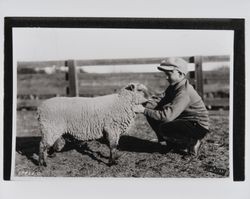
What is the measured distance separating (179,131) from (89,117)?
705 millimetres

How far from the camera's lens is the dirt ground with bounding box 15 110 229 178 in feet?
9.42

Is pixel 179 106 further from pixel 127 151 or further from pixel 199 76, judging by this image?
pixel 127 151

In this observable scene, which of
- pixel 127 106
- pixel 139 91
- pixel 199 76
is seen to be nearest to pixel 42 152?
pixel 127 106

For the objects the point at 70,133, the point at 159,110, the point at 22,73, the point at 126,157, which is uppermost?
the point at 22,73

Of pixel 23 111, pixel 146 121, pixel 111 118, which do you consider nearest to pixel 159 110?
pixel 146 121

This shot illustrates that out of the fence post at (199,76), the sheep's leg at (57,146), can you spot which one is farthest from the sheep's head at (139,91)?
the sheep's leg at (57,146)

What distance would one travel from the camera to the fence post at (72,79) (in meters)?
2.93

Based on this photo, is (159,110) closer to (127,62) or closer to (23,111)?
(127,62)

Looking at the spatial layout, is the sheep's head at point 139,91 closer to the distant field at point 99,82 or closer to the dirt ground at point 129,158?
the distant field at point 99,82

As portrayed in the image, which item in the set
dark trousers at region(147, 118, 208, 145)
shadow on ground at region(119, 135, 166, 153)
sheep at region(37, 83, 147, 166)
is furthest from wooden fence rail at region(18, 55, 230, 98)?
shadow on ground at region(119, 135, 166, 153)

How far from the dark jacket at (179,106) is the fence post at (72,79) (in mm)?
592

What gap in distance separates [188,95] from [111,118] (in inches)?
24.4

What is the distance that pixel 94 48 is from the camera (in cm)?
288

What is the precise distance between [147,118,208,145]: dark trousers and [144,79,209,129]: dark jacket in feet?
0.11
